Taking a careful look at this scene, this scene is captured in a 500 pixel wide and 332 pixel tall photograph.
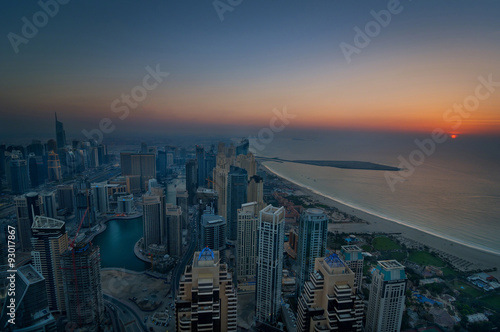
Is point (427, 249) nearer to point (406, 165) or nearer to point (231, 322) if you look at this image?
point (231, 322)

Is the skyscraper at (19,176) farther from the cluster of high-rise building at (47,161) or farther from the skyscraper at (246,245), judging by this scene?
the skyscraper at (246,245)

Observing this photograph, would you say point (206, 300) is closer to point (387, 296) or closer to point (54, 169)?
point (387, 296)

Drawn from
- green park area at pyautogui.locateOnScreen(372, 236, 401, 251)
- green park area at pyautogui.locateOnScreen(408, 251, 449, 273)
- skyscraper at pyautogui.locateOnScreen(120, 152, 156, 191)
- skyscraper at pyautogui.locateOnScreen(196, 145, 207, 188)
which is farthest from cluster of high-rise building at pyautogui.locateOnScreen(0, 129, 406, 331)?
skyscraper at pyautogui.locateOnScreen(120, 152, 156, 191)

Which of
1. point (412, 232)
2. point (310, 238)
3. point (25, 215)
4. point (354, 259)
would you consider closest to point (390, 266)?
point (354, 259)

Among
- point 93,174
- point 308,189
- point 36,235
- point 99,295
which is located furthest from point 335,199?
point 93,174

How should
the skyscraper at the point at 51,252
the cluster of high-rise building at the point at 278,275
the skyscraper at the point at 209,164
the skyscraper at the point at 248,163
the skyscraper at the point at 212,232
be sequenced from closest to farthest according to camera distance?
the cluster of high-rise building at the point at 278,275, the skyscraper at the point at 51,252, the skyscraper at the point at 212,232, the skyscraper at the point at 248,163, the skyscraper at the point at 209,164

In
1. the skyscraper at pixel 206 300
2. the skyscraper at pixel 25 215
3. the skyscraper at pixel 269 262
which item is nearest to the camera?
the skyscraper at pixel 206 300

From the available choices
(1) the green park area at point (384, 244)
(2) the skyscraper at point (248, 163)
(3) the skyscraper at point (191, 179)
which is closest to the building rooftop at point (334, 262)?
(1) the green park area at point (384, 244)
